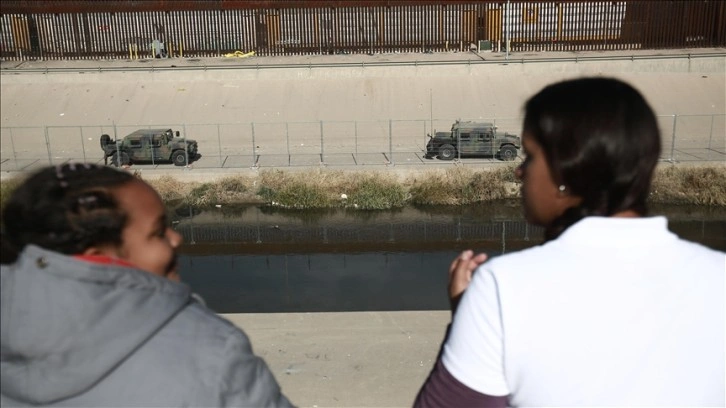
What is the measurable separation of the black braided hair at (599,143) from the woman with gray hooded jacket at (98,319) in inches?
35.7

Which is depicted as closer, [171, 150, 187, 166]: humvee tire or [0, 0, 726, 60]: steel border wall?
[171, 150, 187, 166]: humvee tire

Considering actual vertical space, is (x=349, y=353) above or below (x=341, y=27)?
below

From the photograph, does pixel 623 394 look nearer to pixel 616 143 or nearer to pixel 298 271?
pixel 616 143

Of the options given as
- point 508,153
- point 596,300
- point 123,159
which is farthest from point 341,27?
point 596,300

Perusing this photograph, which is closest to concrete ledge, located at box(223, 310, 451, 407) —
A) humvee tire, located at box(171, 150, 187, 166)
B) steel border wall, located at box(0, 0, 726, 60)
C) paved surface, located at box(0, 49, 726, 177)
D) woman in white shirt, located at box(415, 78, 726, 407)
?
woman in white shirt, located at box(415, 78, 726, 407)

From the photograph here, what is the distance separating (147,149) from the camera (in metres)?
21.8

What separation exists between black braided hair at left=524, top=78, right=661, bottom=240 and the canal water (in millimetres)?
11159

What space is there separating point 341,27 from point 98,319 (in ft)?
108

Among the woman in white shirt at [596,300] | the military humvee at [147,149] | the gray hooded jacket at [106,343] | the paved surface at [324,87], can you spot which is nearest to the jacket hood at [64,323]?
the gray hooded jacket at [106,343]

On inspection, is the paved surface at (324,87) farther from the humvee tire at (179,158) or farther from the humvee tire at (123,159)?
the humvee tire at (123,159)

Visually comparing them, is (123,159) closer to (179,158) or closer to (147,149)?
(147,149)

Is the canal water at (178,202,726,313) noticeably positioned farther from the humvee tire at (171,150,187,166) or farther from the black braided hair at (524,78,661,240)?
the black braided hair at (524,78,661,240)

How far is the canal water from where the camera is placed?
13.7m

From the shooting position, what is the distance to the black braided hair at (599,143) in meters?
1.85
